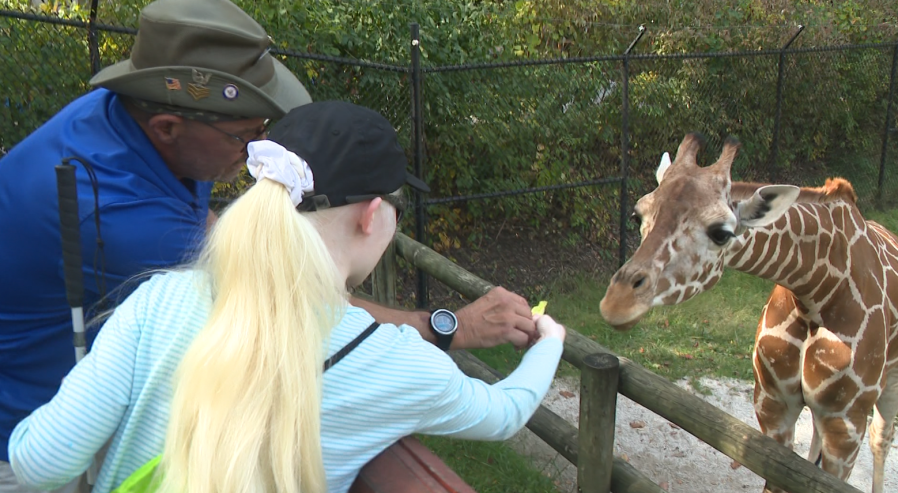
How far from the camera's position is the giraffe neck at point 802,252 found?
2.82 m

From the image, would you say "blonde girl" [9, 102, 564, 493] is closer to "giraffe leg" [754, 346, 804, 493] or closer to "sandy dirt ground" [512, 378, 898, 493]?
"giraffe leg" [754, 346, 804, 493]

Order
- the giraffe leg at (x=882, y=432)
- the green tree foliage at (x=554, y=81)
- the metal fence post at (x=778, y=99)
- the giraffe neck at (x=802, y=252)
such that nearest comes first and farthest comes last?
the giraffe neck at (x=802, y=252)
the giraffe leg at (x=882, y=432)
the green tree foliage at (x=554, y=81)
the metal fence post at (x=778, y=99)

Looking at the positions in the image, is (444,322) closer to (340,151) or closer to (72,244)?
(340,151)

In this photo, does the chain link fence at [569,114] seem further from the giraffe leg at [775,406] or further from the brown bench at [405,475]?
the brown bench at [405,475]

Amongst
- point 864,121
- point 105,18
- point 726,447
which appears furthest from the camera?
point 864,121

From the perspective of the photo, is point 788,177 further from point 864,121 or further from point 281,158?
point 281,158

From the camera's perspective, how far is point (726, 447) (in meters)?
2.15

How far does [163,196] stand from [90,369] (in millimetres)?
550

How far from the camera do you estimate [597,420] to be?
2477 millimetres

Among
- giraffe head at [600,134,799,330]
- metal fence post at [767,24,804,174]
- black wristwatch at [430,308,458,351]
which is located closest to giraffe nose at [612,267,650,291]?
giraffe head at [600,134,799,330]

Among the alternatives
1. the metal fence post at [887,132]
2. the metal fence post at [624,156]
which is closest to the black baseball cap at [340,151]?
the metal fence post at [624,156]

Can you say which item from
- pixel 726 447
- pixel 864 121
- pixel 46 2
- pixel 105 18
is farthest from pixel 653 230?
pixel 864 121

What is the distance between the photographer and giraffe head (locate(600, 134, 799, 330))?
2611 mm

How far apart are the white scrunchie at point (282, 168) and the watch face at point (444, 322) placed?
0.62 m
